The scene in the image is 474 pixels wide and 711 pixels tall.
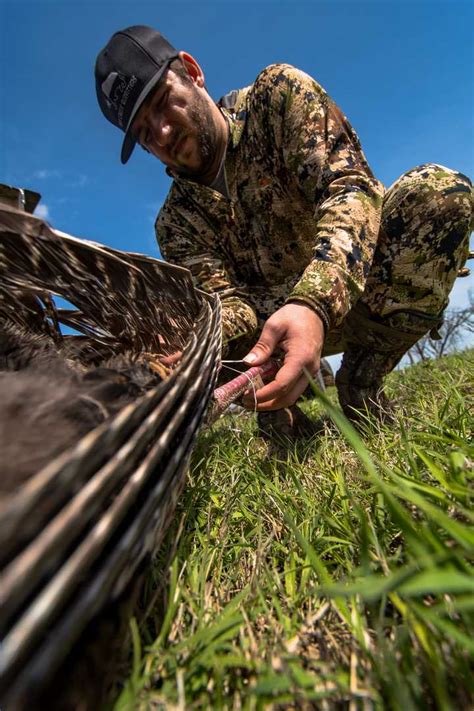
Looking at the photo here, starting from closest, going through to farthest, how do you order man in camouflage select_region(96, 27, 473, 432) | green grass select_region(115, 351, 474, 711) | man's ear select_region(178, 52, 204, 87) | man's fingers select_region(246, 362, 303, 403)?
green grass select_region(115, 351, 474, 711), man's fingers select_region(246, 362, 303, 403), man in camouflage select_region(96, 27, 473, 432), man's ear select_region(178, 52, 204, 87)

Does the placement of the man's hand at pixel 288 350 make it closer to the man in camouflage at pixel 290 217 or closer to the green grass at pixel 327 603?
the man in camouflage at pixel 290 217

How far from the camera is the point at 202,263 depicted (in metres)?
2.54

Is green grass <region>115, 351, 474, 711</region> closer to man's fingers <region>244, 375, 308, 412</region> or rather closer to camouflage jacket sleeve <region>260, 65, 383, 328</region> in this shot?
man's fingers <region>244, 375, 308, 412</region>

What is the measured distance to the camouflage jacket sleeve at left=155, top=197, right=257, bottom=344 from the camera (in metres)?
2.26

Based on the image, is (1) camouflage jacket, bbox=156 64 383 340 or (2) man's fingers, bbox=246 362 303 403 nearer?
(2) man's fingers, bbox=246 362 303 403

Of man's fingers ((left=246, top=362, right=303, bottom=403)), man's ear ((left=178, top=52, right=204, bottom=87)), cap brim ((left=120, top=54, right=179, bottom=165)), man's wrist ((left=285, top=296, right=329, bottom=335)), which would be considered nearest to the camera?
man's fingers ((left=246, top=362, right=303, bottom=403))

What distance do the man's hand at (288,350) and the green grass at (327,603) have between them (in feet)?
0.88

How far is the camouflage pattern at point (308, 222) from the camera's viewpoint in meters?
1.48

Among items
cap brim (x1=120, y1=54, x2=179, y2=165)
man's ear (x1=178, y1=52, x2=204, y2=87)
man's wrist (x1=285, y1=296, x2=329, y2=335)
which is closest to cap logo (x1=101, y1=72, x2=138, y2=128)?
cap brim (x1=120, y1=54, x2=179, y2=165)

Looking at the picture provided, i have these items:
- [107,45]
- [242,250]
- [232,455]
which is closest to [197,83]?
[107,45]

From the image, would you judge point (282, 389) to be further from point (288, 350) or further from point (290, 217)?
point (290, 217)

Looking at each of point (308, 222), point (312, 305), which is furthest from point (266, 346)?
point (308, 222)

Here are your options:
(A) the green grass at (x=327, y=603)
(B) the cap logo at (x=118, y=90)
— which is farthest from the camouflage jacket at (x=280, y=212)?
(A) the green grass at (x=327, y=603)

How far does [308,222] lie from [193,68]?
118 centimetres
